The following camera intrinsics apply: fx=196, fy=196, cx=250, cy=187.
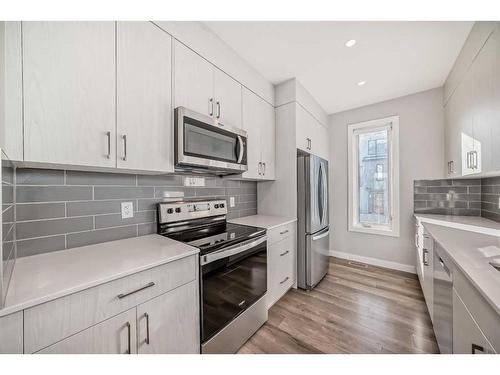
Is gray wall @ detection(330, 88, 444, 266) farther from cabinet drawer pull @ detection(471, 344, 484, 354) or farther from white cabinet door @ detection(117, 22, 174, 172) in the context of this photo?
white cabinet door @ detection(117, 22, 174, 172)

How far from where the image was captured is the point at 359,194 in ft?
10.6

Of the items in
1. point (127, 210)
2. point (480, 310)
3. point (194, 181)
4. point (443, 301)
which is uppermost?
point (194, 181)

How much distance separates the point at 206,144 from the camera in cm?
152

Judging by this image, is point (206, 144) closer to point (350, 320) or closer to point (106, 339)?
point (106, 339)

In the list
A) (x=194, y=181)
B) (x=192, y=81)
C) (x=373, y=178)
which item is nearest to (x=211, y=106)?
(x=192, y=81)

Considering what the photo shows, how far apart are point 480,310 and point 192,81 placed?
6.56 feet

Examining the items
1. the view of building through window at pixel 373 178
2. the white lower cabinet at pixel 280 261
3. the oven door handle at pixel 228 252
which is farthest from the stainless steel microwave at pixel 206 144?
the view of building through window at pixel 373 178

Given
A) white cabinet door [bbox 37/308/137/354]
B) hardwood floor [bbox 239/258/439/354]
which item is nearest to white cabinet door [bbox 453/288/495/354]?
hardwood floor [bbox 239/258/439/354]

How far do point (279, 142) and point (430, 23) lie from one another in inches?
61.3

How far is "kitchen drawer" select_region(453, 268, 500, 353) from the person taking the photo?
677 millimetres

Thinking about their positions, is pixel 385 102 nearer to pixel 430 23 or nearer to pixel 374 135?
pixel 374 135

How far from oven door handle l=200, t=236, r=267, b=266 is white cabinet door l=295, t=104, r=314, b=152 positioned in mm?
1368

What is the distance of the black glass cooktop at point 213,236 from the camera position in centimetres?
127

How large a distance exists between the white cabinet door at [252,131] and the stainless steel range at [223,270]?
1.81ft
